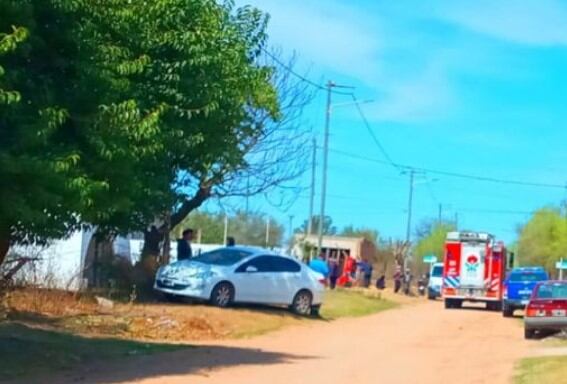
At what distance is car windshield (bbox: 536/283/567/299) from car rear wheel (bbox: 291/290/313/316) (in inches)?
231

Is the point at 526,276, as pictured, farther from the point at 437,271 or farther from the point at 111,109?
the point at 111,109

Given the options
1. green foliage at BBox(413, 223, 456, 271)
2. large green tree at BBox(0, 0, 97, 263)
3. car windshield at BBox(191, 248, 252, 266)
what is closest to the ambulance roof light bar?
car windshield at BBox(191, 248, 252, 266)

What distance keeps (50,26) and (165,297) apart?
1392cm

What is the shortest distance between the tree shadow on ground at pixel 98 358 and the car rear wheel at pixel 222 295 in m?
6.54

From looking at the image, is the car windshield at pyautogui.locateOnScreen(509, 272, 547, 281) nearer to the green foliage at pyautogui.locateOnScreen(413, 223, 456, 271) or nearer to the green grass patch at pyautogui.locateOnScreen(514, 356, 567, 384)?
the green grass patch at pyautogui.locateOnScreen(514, 356, 567, 384)

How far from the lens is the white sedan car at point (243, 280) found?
90.2 ft

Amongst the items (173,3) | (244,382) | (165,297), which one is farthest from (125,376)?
(165,297)

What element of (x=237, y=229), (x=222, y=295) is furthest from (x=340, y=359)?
(x=237, y=229)

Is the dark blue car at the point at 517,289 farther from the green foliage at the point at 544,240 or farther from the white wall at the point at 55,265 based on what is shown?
the green foliage at the point at 544,240

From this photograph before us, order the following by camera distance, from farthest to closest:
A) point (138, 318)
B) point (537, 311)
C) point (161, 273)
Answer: point (161, 273), point (537, 311), point (138, 318)

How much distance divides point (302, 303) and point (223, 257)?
106 inches

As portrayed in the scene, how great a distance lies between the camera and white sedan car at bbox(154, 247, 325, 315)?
90.2 feet

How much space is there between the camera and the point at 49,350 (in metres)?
17.7

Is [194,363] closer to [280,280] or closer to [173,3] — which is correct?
[173,3]
